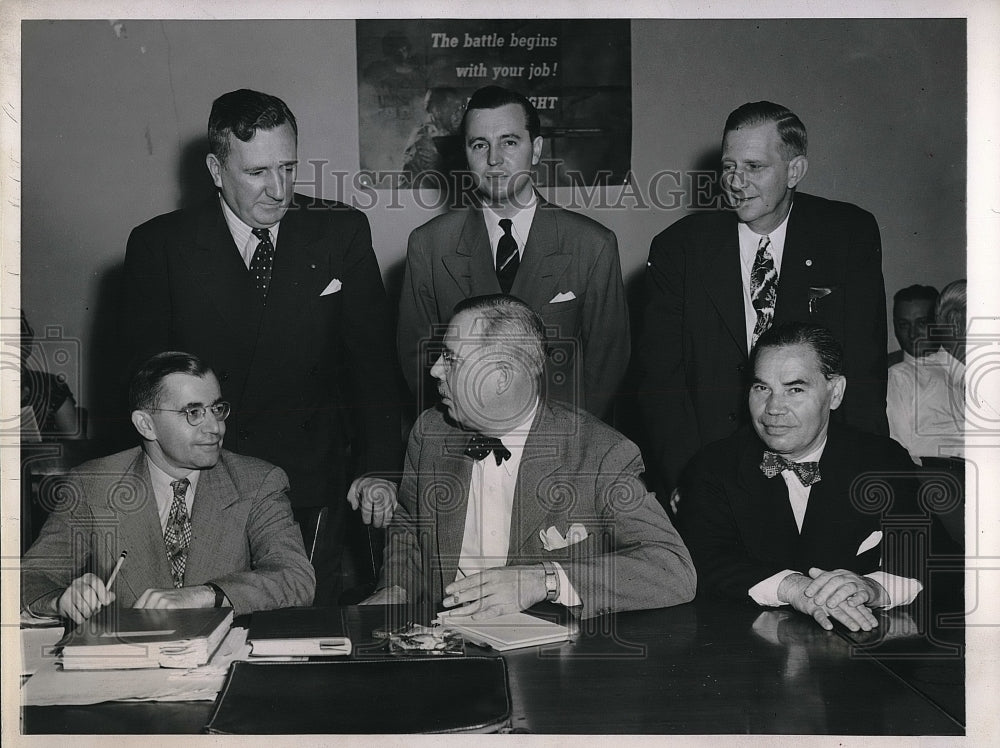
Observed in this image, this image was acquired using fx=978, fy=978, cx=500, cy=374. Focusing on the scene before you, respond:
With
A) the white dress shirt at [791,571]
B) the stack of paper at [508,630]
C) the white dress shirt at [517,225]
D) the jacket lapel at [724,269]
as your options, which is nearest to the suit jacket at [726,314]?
the jacket lapel at [724,269]

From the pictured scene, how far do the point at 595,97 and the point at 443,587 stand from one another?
5.88ft

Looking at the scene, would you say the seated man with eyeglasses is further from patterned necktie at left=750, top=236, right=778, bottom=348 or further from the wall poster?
patterned necktie at left=750, top=236, right=778, bottom=348

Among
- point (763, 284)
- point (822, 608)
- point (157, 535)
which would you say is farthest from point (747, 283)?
point (157, 535)

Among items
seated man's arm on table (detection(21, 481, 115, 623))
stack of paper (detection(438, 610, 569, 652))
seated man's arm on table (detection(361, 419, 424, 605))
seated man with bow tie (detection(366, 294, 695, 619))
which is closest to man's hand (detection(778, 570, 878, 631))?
seated man with bow tie (detection(366, 294, 695, 619))

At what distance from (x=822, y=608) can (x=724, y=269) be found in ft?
4.12

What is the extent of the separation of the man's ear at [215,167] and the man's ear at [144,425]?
85cm

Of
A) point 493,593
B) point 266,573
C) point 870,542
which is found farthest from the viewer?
point 870,542

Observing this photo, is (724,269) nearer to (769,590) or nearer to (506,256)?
(506,256)

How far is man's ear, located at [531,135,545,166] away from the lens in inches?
136

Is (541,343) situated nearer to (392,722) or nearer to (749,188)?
(749,188)

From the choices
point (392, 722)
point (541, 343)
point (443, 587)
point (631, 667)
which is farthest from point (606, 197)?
point (392, 722)

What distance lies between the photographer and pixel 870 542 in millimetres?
3266

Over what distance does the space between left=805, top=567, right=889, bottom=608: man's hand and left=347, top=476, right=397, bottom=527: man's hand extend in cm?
139

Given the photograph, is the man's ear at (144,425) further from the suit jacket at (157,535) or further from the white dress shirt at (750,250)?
the white dress shirt at (750,250)
